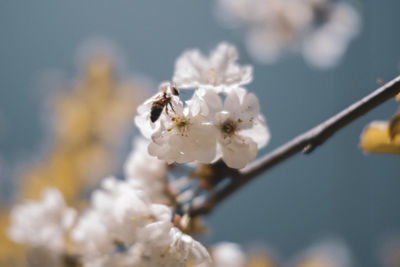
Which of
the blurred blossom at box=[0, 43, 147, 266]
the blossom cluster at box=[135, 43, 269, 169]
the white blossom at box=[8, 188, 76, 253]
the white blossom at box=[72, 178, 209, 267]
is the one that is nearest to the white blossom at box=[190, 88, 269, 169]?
the blossom cluster at box=[135, 43, 269, 169]

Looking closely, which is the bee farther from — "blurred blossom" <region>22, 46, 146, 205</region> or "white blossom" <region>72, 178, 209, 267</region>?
"blurred blossom" <region>22, 46, 146, 205</region>

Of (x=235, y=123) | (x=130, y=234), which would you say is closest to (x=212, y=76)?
Answer: (x=235, y=123)

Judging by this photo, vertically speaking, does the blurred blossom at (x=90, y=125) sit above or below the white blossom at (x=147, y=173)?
above

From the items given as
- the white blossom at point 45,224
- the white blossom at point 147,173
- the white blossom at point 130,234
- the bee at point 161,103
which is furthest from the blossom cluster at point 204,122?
the white blossom at point 45,224

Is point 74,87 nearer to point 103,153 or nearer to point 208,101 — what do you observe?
point 103,153

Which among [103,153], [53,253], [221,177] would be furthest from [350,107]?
[103,153]

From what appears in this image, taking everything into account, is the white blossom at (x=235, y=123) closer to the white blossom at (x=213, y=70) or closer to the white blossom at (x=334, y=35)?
the white blossom at (x=213, y=70)
